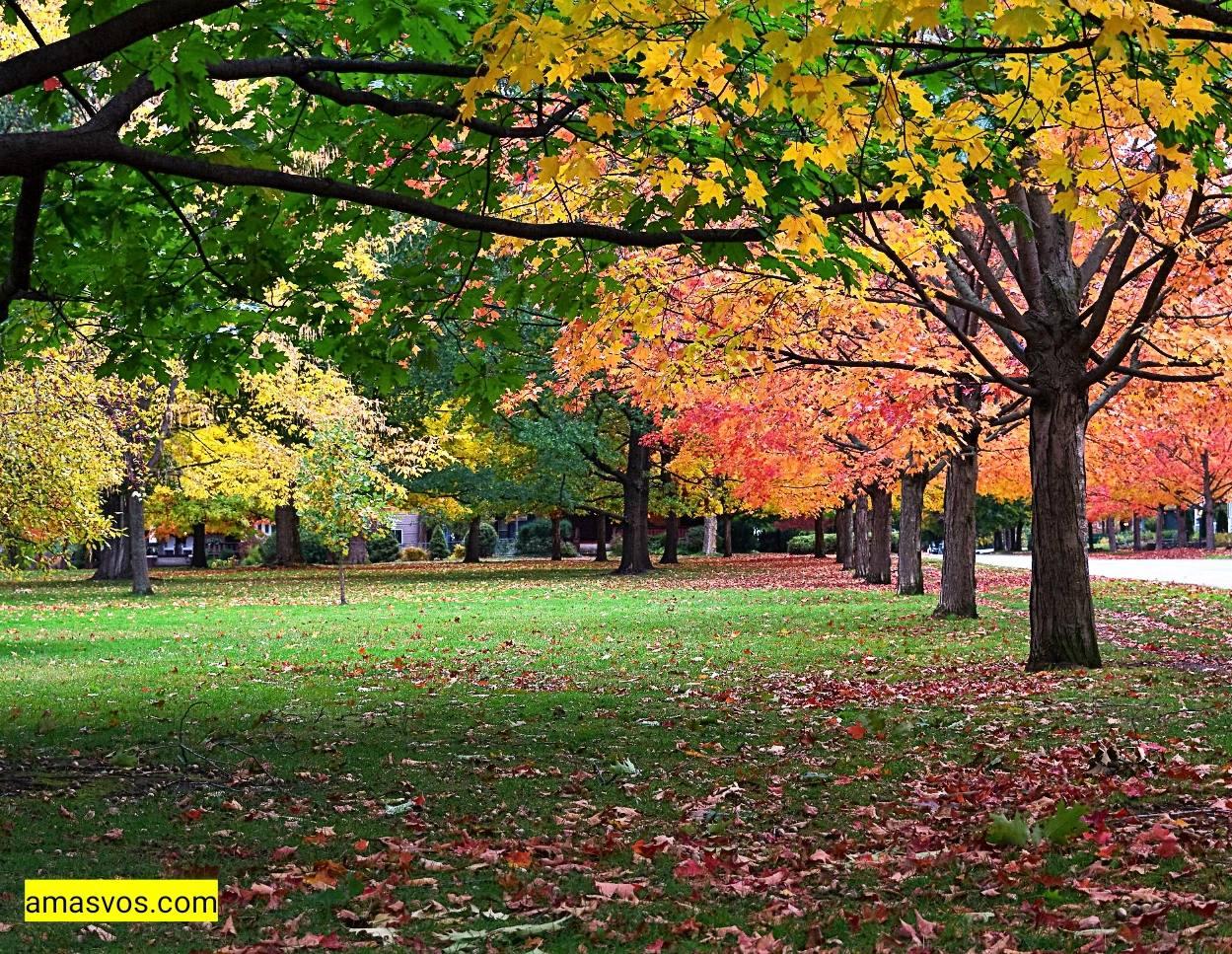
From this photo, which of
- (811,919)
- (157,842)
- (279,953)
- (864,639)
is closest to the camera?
(279,953)

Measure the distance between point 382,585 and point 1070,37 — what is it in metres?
30.4

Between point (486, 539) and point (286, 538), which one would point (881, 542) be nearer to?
point (286, 538)

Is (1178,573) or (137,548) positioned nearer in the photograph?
(137,548)

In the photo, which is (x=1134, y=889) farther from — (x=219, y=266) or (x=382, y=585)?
(x=382, y=585)

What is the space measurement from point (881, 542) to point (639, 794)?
2545 centimetres

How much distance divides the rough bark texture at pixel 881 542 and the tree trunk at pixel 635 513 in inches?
414

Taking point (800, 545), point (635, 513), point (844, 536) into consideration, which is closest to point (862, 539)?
point (635, 513)

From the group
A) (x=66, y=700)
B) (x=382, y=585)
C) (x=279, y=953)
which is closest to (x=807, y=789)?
(x=279, y=953)

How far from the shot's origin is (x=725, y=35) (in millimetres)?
4504

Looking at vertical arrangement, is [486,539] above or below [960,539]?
below

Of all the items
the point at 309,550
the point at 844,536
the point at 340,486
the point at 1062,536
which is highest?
the point at 340,486

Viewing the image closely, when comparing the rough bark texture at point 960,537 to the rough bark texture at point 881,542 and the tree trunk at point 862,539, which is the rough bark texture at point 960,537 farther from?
the tree trunk at point 862,539

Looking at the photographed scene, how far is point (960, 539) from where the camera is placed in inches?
761

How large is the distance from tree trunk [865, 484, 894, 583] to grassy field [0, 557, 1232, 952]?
591 inches
